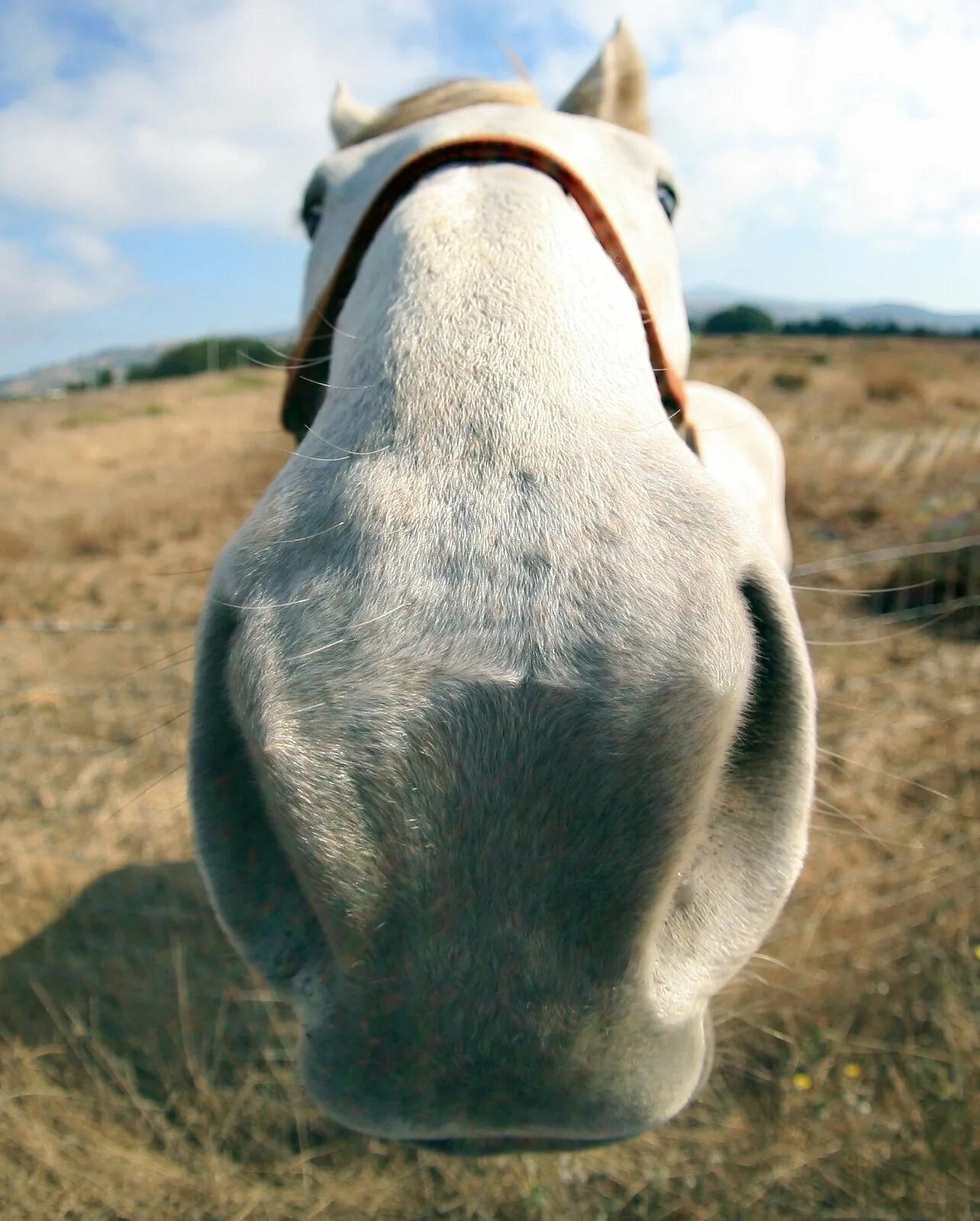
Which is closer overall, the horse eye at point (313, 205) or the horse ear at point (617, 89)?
the horse eye at point (313, 205)

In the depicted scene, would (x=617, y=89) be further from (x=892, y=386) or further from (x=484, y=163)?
(x=892, y=386)

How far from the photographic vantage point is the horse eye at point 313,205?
207 cm

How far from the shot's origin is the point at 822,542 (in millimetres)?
8422

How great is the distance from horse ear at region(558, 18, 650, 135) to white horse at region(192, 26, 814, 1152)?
159cm

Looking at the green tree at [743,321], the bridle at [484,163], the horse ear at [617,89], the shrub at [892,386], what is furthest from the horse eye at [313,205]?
the shrub at [892,386]

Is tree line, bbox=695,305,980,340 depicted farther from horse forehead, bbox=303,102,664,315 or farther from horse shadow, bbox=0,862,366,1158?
horse shadow, bbox=0,862,366,1158

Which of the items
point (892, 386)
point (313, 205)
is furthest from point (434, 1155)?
point (892, 386)

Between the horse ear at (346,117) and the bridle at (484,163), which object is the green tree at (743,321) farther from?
the bridle at (484,163)

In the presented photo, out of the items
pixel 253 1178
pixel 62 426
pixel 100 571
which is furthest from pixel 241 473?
pixel 62 426

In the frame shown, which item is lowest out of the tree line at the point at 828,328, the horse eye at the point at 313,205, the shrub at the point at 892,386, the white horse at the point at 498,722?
the white horse at the point at 498,722

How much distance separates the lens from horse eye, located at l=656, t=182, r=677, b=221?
2053 mm

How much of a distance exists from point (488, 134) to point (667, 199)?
752 millimetres

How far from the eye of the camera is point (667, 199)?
2.09 meters

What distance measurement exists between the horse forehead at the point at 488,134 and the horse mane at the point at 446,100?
0.43 feet
